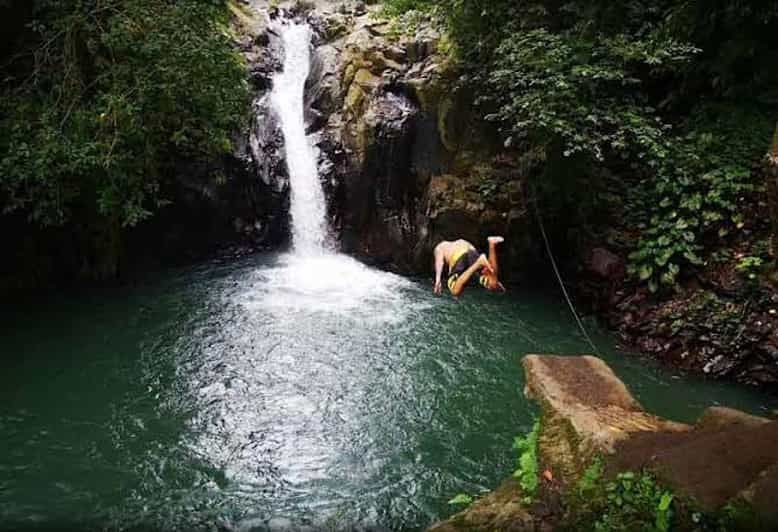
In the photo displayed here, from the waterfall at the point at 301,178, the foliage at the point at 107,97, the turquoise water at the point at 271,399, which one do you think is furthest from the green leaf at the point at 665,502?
the waterfall at the point at 301,178

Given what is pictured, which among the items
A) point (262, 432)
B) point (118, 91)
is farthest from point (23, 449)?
point (118, 91)

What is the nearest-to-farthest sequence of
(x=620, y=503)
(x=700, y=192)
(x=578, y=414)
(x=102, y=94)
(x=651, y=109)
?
(x=620, y=503) → (x=578, y=414) → (x=102, y=94) → (x=700, y=192) → (x=651, y=109)

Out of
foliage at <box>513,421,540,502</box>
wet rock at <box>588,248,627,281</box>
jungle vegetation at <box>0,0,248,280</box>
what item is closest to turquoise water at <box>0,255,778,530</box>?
wet rock at <box>588,248,627,281</box>

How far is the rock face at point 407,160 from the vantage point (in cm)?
1106

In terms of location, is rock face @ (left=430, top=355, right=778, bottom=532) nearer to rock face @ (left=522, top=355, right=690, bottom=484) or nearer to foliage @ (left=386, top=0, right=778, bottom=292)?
rock face @ (left=522, top=355, right=690, bottom=484)

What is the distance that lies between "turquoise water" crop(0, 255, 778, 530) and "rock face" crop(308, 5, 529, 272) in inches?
48.4

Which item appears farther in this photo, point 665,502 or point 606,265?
point 606,265

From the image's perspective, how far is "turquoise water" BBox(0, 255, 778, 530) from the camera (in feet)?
17.4

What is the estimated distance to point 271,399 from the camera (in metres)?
7.09

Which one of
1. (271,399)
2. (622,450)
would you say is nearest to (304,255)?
(271,399)

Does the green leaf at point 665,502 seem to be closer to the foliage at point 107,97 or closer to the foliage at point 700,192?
the foliage at point 700,192

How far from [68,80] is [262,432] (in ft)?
20.3

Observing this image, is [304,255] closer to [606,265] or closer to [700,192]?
[606,265]

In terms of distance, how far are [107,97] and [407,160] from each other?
559cm
